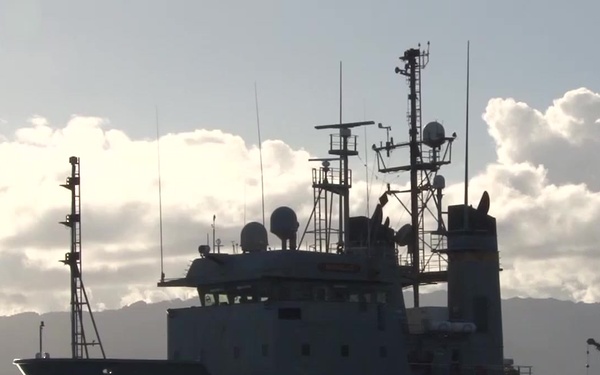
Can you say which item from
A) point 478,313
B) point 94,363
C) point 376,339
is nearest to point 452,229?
point 478,313

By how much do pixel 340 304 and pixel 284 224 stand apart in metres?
3.87

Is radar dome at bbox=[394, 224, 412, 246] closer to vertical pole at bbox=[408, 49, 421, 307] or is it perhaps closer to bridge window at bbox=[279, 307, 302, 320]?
vertical pole at bbox=[408, 49, 421, 307]

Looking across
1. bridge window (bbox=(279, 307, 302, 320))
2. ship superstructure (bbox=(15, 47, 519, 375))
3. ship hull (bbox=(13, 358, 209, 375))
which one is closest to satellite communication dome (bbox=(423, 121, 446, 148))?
ship superstructure (bbox=(15, 47, 519, 375))

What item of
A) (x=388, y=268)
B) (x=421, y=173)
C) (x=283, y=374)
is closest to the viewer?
(x=283, y=374)

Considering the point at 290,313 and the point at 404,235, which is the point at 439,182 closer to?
the point at 404,235

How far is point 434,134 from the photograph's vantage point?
172ft

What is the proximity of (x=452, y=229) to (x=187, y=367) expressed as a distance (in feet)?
41.4

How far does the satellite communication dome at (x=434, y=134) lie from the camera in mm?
52312

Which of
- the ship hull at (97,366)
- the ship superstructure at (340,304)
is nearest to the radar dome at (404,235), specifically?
the ship superstructure at (340,304)

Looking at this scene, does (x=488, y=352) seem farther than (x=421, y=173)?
No

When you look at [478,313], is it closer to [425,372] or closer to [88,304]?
[425,372]

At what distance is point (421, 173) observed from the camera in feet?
175

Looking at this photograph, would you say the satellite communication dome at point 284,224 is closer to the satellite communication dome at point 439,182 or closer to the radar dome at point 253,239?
the radar dome at point 253,239

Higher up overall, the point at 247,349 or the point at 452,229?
the point at 452,229
